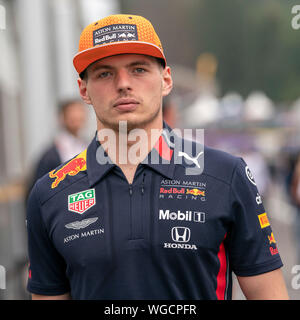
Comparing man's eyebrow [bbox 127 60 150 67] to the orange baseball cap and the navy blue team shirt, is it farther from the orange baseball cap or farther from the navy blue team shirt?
the navy blue team shirt

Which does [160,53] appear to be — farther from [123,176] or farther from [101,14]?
[101,14]

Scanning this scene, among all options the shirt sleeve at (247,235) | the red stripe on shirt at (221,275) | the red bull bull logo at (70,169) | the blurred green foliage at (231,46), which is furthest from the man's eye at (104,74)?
the blurred green foliage at (231,46)

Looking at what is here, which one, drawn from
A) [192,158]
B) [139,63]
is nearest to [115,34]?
[139,63]

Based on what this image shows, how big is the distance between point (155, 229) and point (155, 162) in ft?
0.91

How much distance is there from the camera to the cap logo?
2.14 meters

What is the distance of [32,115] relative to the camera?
317 inches

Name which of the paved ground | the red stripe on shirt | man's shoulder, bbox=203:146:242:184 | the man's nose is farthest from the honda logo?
the paved ground

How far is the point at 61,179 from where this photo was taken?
91.4 inches

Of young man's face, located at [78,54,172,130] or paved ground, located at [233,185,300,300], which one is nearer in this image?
young man's face, located at [78,54,172,130]

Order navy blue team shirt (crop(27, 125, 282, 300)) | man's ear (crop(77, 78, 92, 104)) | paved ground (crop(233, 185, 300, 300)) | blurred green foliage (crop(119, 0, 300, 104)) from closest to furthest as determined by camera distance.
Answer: navy blue team shirt (crop(27, 125, 282, 300)) → man's ear (crop(77, 78, 92, 104)) → paved ground (crop(233, 185, 300, 300)) → blurred green foliage (crop(119, 0, 300, 104))

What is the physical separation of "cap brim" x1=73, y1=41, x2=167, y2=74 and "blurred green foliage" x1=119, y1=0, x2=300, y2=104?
29.8 meters

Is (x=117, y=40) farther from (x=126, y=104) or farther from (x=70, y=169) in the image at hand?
(x=70, y=169)

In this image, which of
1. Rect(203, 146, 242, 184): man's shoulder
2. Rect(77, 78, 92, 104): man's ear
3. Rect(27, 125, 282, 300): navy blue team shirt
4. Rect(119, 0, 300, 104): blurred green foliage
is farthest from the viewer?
Rect(119, 0, 300, 104): blurred green foliage
